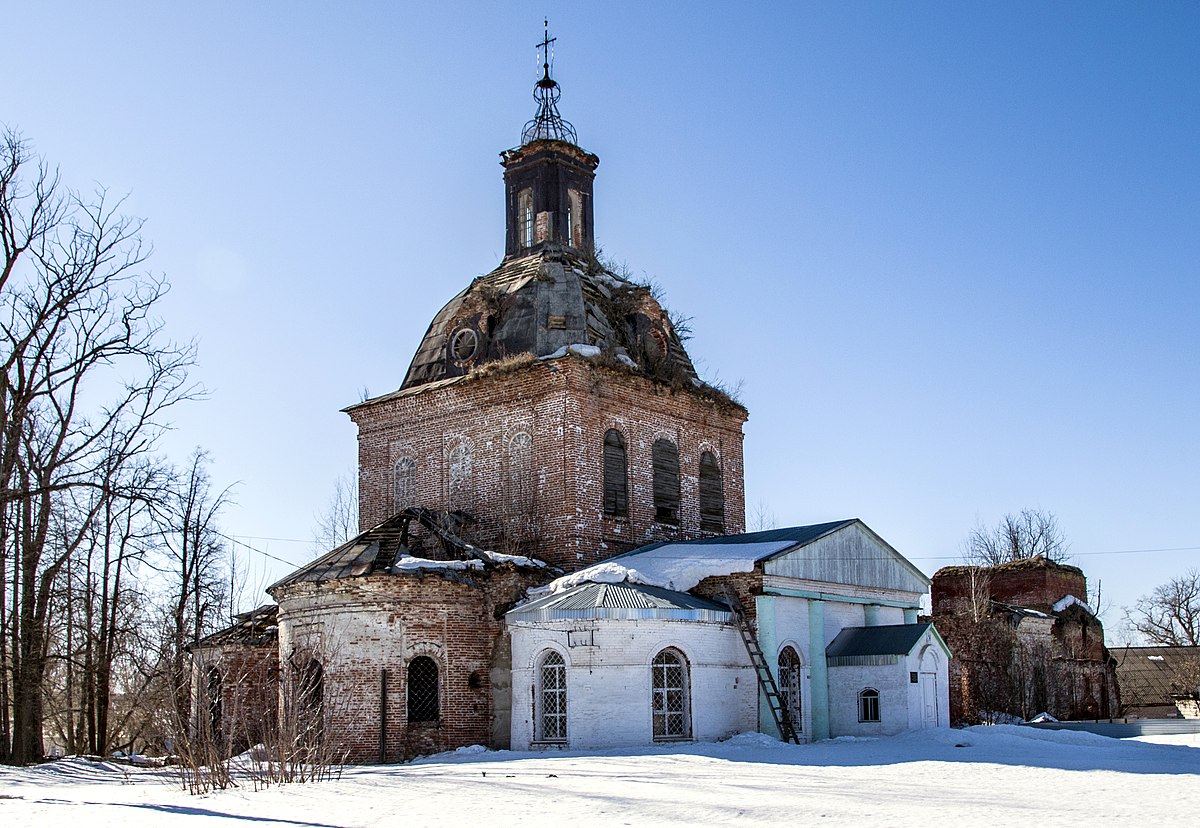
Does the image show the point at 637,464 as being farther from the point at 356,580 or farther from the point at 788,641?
the point at 356,580

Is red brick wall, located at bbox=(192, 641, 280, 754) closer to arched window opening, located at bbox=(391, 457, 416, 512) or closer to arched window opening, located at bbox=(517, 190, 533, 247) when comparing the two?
arched window opening, located at bbox=(391, 457, 416, 512)

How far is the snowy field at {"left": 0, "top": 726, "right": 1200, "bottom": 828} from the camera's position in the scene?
1009cm

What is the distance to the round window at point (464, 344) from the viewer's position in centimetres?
2566

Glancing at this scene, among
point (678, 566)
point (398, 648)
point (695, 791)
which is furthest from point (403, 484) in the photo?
point (695, 791)

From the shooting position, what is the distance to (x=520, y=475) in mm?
23828

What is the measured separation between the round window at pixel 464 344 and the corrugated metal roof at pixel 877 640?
923 cm

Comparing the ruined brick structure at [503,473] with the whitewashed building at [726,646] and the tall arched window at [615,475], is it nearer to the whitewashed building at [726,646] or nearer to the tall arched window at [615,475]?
the tall arched window at [615,475]

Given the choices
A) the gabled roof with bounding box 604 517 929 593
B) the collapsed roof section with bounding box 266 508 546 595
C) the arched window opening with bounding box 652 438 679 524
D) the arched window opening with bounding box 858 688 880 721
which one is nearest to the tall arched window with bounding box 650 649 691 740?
the gabled roof with bounding box 604 517 929 593

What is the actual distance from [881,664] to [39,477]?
1427 cm

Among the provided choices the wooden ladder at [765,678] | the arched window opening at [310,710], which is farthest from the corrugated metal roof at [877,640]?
the arched window opening at [310,710]

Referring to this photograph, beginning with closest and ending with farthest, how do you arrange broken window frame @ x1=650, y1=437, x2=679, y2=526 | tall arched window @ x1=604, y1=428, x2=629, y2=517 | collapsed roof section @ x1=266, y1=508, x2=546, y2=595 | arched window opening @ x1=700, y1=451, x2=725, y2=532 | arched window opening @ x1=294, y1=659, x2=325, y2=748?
arched window opening @ x1=294, y1=659, x2=325, y2=748
collapsed roof section @ x1=266, y1=508, x2=546, y2=595
tall arched window @ x1=604, y1=428, x2=629, y2=517
broken window frame @ x1=650, y1=437, x2=679, y2=526
arched window opening @ x1=700, y1=451, x2=725, y2=532

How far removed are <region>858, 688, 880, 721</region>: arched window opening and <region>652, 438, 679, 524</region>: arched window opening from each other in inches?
217

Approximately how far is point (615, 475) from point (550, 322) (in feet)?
10.9

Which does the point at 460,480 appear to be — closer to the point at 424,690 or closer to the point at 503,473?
the point at 503,473
